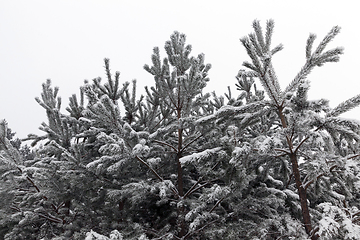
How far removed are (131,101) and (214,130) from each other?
2536mm

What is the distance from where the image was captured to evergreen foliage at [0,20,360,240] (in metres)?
2.78

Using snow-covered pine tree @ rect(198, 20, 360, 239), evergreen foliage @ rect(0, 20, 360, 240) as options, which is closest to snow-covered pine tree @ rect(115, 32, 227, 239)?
evergreen foliage @ rect(0, 20, 360, 240)

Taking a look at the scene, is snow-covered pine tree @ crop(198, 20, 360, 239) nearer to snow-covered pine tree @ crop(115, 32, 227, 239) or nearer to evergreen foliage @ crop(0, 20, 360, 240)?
evergreen foliage @ crop(0, 20, 360, 240)

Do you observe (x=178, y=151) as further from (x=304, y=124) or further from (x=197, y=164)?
(x=304, y=124)

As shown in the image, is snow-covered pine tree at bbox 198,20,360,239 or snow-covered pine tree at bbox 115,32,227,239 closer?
snow-covered pine tree at bbox 198,20,360,239

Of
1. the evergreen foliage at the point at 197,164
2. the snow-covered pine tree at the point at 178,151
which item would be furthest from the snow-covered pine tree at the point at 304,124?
the snow-covered pine tree at the point at 178,151

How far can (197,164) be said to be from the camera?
4273mm

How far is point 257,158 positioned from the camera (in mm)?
3414

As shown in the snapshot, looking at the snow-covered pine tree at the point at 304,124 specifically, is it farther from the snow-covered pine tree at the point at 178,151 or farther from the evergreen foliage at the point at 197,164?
the snow-covered pine tree at the point at 178,151

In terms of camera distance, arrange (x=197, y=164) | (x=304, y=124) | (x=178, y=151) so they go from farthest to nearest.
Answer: (x=178, y=151), (x=197, y=164), (x=304, y=124)

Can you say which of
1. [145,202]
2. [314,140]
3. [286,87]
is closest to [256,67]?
[286,87]

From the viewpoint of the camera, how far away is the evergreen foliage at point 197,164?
9.11 ft

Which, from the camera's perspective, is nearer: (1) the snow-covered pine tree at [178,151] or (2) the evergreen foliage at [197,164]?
(2) the evergreen foliage at [197,164]

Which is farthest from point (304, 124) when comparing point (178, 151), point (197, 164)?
point (178, 151)
